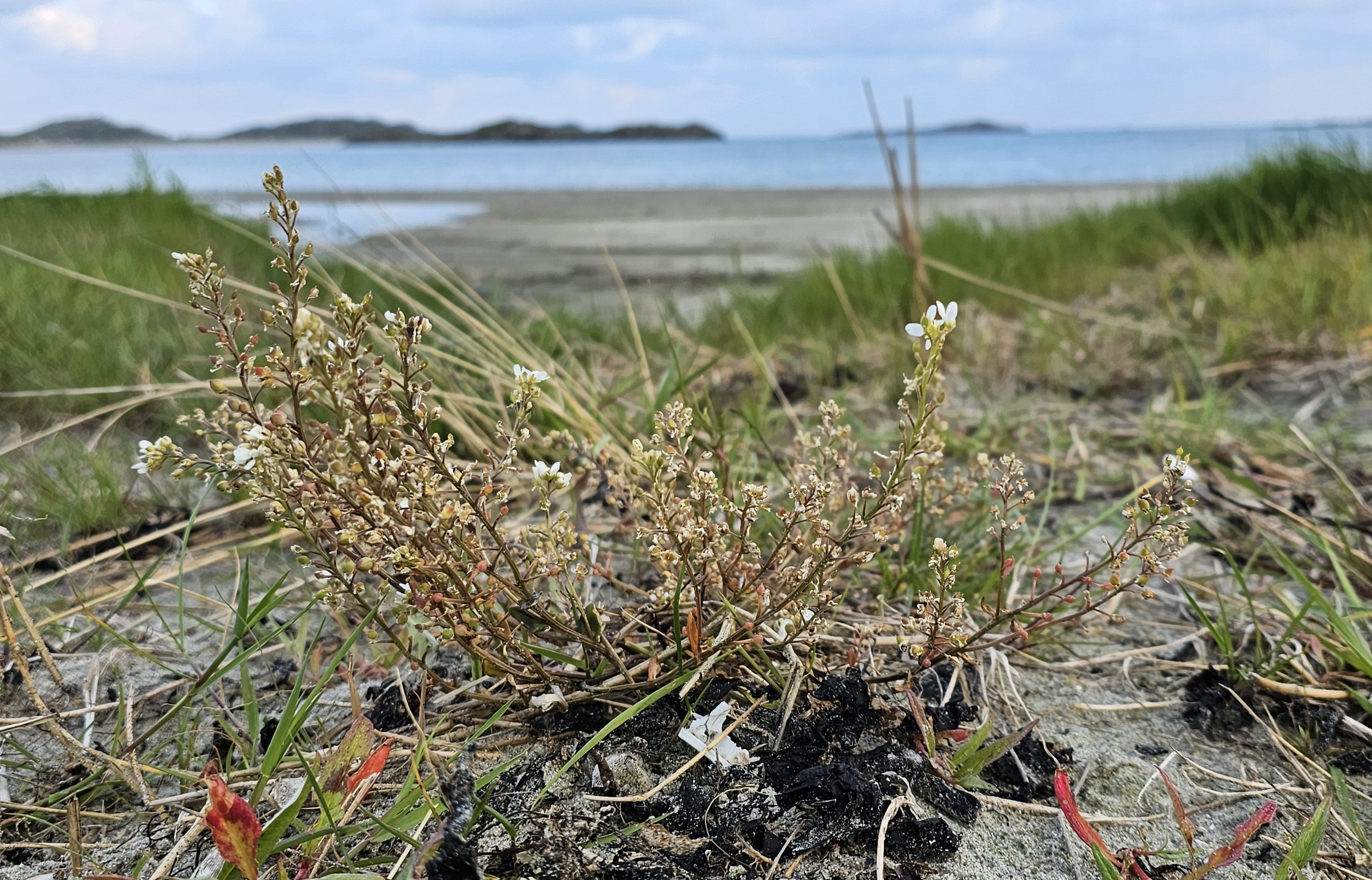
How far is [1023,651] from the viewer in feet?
5.63

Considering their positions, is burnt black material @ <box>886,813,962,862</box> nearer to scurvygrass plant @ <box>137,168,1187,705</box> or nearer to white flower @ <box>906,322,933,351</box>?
scurvygrass plant @ <box>137,168,1187,705</box>

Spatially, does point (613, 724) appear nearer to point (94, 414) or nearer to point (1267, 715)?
point (1267, 715)

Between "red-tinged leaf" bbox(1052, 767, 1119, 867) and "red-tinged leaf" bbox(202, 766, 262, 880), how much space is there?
1.09 m

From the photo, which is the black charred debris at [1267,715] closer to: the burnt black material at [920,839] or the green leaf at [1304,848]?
the green leaf at [1304,848]

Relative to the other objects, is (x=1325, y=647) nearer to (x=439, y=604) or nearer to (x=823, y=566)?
(x=823, y=566)

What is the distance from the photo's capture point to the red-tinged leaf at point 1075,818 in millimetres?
1204

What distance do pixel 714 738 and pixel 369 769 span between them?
0.52m

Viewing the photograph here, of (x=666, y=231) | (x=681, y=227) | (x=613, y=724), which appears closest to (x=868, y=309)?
(x=613, y=724)

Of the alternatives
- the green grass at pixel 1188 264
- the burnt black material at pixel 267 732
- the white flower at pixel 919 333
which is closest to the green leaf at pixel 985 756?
the white flower at pixel 919 333

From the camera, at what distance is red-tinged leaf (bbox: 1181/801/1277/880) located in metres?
1.18

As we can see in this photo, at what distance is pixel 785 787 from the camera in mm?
1308

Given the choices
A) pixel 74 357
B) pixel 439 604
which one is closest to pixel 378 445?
pixel 439 604

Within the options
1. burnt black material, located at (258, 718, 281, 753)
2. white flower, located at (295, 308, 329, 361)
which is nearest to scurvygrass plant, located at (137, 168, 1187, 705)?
white flower, located at (295, 308, 329, 361)

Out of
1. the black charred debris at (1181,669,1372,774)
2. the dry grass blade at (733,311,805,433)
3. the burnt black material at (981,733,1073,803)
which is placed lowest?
the black charred debris at (1181,669,1372,774)
